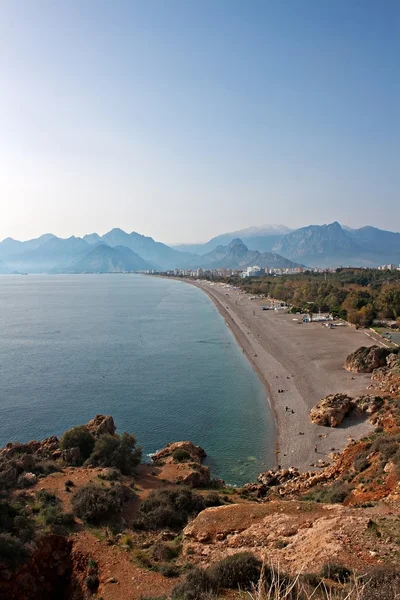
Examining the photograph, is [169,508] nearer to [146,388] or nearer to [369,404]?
[369,404]

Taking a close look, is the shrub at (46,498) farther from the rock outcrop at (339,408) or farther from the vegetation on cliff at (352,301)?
the vegetation on cliff at (352,301)

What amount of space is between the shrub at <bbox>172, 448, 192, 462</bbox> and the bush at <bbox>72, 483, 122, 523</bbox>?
6.64 m

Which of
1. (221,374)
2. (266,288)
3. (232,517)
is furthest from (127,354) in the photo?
(266,288)

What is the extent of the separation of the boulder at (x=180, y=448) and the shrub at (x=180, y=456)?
196 millimetres

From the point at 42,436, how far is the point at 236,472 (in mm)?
11649

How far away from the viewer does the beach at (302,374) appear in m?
23.3

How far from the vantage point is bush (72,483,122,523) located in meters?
12.5

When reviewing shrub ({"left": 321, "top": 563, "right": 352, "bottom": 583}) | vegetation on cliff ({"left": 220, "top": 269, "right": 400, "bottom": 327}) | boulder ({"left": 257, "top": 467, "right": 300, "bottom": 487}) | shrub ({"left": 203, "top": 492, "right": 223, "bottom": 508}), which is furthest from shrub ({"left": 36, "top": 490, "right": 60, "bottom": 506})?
vegetation on cliff ({"left": 220, "top": 269, "right": 400, "bottom": 327})

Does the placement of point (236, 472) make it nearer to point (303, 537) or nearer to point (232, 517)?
point (232, 517)

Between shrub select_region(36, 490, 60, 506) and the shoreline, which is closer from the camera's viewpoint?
shrub select_region(36, 490, 60, 506)

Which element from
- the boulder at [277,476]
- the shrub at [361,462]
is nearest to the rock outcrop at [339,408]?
the boulder at [277,476]

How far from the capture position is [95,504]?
12758 millimetres

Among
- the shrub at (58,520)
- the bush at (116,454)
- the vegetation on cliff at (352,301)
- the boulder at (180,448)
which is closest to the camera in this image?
the shrub at (58,520)

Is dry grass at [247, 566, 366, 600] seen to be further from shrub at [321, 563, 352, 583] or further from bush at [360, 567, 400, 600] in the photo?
shrub at [321, 563, 352, 583]
